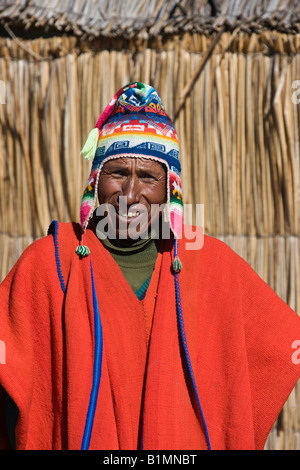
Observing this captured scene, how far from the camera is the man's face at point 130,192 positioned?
2.26 m

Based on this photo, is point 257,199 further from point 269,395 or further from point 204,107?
point 269,395

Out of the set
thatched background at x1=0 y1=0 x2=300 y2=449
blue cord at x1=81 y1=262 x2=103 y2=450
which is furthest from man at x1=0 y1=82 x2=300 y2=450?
thatched background at x1=0 y1=0 x2=300 y2=449

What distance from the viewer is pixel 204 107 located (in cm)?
322

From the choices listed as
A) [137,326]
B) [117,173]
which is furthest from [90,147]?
[137,326]

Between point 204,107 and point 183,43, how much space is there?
32cm

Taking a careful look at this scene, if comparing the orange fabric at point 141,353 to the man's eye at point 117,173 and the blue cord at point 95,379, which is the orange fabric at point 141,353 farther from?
the man's eye at point 117,173

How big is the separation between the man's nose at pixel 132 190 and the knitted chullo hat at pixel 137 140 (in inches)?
3.4

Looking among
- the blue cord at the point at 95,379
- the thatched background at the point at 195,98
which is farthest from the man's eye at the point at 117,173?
the thatched background at the point at 195,98

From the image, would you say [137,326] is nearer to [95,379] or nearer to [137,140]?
[95,379]

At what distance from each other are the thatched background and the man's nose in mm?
1015

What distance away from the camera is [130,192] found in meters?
2.25

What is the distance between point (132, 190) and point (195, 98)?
1.13m

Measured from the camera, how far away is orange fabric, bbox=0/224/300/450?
2078 millimetres
